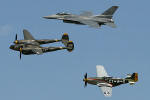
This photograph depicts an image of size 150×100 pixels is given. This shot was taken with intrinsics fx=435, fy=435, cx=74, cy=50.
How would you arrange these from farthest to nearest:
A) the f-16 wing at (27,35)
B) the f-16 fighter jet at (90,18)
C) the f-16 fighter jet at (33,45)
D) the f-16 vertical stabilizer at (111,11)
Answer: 1. the f-16 vertical stabilizer at (111,11)
2. the f-16 wing at (27,35)
3. the f-16 fighter jet at (90,18)
4. the f-16 fighter jet at (33,45)

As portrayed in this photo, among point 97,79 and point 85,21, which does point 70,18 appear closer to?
point 85,21

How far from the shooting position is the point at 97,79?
334 ft

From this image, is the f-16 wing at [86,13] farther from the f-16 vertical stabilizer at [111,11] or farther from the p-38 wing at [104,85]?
the p-38 wing at [104,85]

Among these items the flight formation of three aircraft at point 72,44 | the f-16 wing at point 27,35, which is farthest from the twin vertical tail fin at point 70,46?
the f-16 wing at point 27,35

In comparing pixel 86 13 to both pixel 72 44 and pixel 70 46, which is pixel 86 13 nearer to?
pixel 72 44

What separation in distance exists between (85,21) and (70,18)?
14.4 ft

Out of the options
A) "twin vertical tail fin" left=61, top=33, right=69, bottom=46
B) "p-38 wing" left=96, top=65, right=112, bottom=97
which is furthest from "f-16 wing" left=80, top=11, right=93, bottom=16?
"p-38 wing" left=96, top=65, right=112, bottom=97

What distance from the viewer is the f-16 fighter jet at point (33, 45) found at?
337 feet

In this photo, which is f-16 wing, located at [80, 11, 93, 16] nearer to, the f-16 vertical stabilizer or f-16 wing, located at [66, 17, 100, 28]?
the f-16 vertical stabilizer

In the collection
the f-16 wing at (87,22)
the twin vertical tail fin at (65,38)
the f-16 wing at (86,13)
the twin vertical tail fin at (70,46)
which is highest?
the f-16 wing at (86,13)

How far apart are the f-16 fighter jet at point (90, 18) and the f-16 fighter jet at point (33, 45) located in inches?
208

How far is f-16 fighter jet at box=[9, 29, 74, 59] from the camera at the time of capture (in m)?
103

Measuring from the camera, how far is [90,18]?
115 m

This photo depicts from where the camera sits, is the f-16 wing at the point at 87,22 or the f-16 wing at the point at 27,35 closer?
the f-16 wing at the point at 87,22
